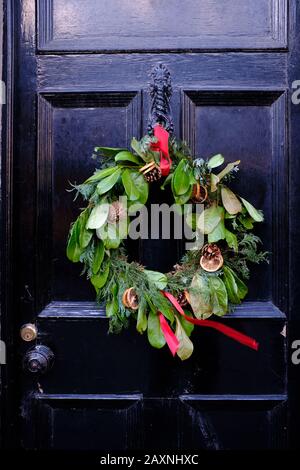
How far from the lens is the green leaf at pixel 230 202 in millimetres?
1465

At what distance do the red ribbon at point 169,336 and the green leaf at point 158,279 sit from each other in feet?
0.32

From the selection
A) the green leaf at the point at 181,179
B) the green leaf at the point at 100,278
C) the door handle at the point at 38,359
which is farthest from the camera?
the door handle at the point at 38,359

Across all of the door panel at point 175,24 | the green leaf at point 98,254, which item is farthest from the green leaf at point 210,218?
the door panel at point 175,24

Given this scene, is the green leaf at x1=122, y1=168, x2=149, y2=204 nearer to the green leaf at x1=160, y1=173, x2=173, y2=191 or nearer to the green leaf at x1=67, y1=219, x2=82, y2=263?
the green leaf at x1=160, y1=173, x2=173, y2=191

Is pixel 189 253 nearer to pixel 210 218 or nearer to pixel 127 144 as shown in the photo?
pixel 210 218

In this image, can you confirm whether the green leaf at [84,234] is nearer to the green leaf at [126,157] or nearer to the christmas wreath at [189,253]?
the christmas wreath at [189,253]

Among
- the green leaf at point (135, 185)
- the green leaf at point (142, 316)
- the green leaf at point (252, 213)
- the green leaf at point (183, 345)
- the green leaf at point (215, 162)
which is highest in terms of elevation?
the green leaf at point (215, 162)

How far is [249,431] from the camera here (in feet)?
5.43

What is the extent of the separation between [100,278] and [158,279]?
0.20 m

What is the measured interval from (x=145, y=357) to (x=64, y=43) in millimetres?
1206

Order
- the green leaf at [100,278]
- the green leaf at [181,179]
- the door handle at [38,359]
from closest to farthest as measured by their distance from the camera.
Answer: the green leaf at [181,179] < the green leaf at [100,278] < the door handle at [38,359]

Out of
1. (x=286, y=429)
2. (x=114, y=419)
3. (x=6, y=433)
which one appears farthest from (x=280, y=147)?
(x=6, y=433)

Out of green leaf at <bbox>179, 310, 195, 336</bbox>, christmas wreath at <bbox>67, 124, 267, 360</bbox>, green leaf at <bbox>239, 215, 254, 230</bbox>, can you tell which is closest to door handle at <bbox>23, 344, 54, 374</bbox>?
christmas wreath at <bbox>67, 124, 267, 360</bbox>

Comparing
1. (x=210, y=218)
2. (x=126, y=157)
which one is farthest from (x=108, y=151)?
(x=210, y=218)
